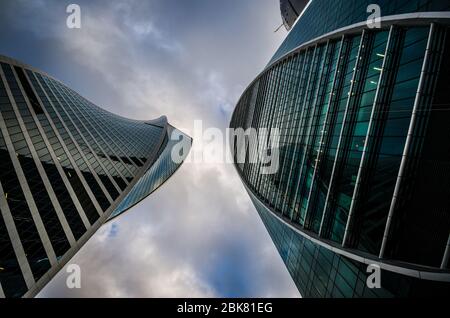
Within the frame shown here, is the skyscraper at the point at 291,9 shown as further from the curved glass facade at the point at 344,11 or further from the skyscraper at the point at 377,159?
Result: the skyscraper at the point at 377,159

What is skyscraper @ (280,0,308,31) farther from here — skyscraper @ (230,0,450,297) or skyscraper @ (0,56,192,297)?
skyscraper @ (0,56,192,297)

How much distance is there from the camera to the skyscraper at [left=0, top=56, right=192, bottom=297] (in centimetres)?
2770

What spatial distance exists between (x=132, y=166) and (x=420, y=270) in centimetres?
5600

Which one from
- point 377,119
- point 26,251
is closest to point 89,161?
point 26,251

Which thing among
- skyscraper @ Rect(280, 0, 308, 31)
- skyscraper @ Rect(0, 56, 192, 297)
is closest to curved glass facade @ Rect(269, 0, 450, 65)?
skyscraper @ Rect(280, 0, 308, 31)

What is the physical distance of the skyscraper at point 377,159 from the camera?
41.2 ft

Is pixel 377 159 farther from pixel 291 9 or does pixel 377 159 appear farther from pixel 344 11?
pixel 291 9

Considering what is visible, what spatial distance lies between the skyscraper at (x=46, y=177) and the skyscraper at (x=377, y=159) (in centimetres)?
3546

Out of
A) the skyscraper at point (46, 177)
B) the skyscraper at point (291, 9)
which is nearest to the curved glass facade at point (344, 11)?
the skyscraper at point (291, 9)

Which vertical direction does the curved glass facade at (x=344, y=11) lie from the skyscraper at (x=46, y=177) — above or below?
above

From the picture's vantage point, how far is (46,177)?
114ft

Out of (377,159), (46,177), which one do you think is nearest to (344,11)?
(377,159)
